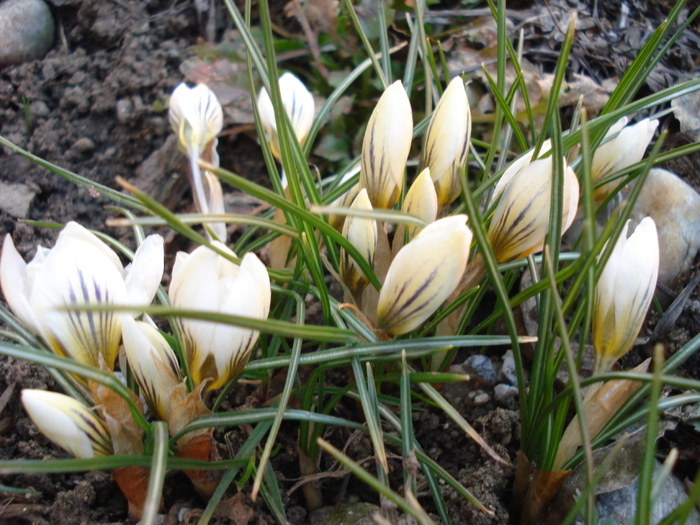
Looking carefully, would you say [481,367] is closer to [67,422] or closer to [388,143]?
[388,143]

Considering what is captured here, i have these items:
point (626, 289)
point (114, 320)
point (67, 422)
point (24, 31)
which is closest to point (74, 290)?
point (114, 320)

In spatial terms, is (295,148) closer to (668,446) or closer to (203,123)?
(203,123)

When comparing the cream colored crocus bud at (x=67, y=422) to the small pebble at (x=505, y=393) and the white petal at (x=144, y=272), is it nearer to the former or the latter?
the white petal at (x=144, y=272)

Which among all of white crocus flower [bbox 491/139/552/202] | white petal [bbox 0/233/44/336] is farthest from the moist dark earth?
white crocus flower [bbox 491/139/552/202]

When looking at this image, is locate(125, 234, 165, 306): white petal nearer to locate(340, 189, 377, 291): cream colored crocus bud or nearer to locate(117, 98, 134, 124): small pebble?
locate(340, 189, 377, 291): cream colored crocus bud

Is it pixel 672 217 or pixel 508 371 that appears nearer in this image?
pixel 508 371

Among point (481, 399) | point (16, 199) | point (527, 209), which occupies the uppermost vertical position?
point (527, 209)

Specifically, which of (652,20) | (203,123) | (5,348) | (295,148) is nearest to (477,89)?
(652,20)

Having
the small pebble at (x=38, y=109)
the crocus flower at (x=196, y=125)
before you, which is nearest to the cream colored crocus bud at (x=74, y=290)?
the crocus flower at (x=196, y=125)
